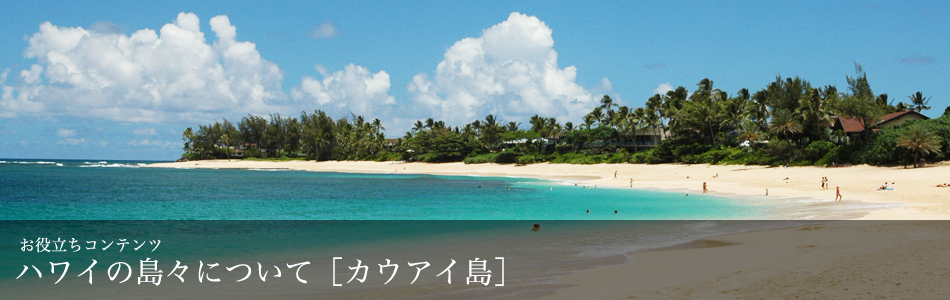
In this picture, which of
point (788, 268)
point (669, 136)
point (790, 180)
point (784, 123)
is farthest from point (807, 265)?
point (669, 136)

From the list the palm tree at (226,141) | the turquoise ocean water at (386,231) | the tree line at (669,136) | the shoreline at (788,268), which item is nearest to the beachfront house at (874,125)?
the tree line at (669,136)

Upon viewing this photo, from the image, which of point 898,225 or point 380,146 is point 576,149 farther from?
point 898,225

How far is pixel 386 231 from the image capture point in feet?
68.2

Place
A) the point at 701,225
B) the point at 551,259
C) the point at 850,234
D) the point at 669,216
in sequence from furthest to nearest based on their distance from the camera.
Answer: the point at 669,216 < the point at 701,225 < the point at 850,234 < the point at 551,259

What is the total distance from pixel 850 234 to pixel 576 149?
251 feet

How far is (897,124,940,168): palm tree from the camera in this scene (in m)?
40.5

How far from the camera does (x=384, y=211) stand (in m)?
29.1

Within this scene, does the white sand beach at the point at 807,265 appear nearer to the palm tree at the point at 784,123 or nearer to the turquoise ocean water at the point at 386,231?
the turquoise ocean water at the point at 386,231

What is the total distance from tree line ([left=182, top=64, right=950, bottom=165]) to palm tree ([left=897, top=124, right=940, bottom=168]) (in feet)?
0.23

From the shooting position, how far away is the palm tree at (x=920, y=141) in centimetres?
4047

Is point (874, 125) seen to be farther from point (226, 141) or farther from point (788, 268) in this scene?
point (226, 141)

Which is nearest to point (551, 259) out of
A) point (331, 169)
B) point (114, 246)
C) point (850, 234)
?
point (850, 234)

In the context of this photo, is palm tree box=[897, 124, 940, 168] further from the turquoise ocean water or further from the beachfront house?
the turquoise ocean water

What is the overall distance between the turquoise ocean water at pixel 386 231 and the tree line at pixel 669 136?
22.9 metres
